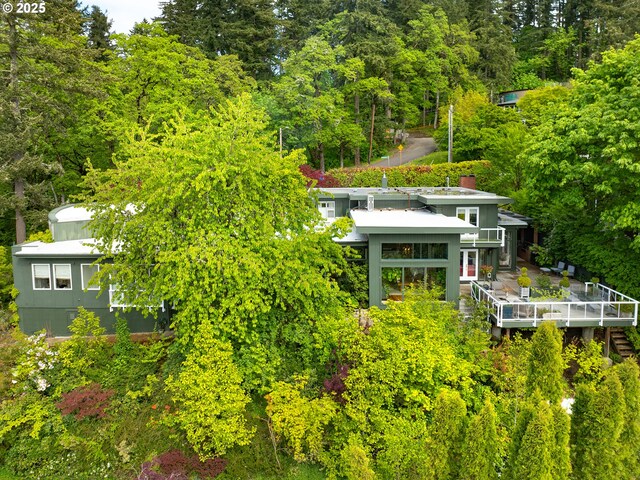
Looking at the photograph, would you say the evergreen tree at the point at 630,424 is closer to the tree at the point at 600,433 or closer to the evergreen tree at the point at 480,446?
the tree at the point at 600,433

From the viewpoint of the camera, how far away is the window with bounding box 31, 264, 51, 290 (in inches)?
719

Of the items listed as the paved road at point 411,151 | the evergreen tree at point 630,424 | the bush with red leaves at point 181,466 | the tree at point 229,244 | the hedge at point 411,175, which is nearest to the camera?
the evergreen tree at point 630,424

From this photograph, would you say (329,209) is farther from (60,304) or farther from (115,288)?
(60,304)

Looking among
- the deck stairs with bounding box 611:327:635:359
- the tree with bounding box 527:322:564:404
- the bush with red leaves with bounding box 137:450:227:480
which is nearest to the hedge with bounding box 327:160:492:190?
the deck stairs with bounding box 611:327:635:359

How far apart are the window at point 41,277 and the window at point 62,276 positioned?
0.25 meters

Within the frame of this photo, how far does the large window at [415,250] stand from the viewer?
1816cm

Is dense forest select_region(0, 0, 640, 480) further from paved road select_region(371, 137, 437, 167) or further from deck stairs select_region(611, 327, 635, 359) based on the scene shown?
paved road select_region(371, 137, 437, 167)

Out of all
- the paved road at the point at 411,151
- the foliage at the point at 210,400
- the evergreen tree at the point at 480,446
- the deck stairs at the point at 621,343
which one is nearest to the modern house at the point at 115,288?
the foliage at the point at 210,400

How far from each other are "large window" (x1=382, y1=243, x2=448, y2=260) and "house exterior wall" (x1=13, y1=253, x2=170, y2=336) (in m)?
8.61

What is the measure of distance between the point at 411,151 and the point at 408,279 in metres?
29.8

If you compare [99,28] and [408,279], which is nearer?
[408,279]

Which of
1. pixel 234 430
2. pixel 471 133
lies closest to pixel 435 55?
pixel 471 133

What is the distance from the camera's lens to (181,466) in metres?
12.7

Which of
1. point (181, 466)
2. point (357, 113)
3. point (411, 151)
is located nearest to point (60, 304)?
point (181, 466)
